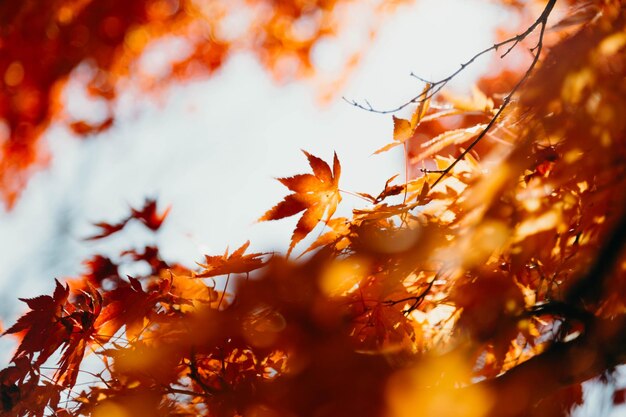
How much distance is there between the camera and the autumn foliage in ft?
2.84

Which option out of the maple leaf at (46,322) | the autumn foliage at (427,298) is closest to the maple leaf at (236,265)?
the autumn foliage at (427,298)

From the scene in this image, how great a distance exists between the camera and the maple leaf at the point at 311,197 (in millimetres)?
1194

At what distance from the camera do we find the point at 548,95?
0.85 metres

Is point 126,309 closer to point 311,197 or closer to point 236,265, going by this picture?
point 236,265

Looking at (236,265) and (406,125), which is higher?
(406,125)

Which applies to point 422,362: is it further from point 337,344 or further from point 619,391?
point 619,391

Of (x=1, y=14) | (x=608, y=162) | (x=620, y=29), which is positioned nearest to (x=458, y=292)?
(x=608, y=162)

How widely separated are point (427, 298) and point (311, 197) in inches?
16.5

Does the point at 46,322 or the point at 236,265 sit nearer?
the point at 236,265

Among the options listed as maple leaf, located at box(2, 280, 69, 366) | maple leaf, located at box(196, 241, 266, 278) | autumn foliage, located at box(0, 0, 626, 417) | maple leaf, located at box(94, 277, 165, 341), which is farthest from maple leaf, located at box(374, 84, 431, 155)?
maple leaf, located at box(2, 280, 69, 366)

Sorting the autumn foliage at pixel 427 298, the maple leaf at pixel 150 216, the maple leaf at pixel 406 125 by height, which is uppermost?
the maple leaf at pixel 150 216

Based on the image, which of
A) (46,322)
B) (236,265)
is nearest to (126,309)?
(46,322)

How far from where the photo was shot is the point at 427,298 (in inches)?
51.1

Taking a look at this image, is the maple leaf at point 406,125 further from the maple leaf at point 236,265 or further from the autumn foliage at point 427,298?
the maple leaf at point 236,265
